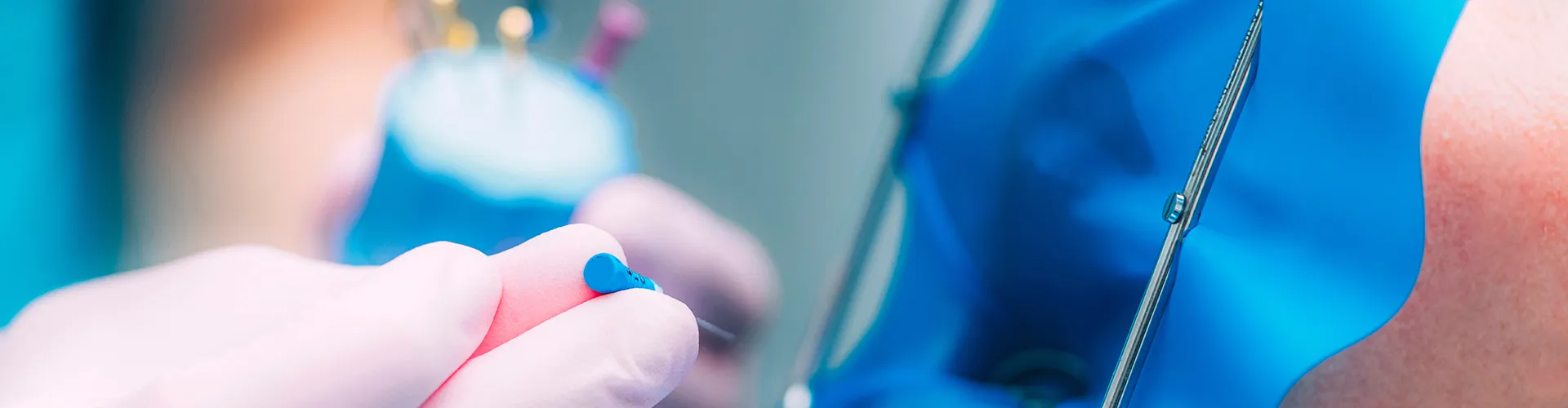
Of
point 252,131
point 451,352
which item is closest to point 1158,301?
point 451,352

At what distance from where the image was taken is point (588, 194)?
40 cm

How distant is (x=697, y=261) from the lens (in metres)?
0.40

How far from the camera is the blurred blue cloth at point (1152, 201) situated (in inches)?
12.5

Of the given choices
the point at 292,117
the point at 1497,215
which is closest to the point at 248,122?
the point at 292,117

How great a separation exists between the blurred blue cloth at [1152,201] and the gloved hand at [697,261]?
0.12m

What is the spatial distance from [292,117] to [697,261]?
9.4 inches

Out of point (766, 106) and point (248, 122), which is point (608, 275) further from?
point (248, 122)

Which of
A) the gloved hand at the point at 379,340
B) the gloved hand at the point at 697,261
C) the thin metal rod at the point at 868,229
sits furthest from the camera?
the thin metal rod at the point at 868,229

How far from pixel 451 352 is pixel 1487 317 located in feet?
1.30

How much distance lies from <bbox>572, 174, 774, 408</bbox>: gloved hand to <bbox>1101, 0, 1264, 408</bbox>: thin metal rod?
0.18m

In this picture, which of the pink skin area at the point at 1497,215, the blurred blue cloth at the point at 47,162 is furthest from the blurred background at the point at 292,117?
the pink skin area at the point at 1497,215

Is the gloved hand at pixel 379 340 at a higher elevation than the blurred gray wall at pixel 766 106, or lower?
lower

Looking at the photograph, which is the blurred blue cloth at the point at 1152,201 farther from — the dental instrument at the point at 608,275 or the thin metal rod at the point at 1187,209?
the dental instrument at the point at 608,275

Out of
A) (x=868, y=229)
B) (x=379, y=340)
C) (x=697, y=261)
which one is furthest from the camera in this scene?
(x=868, y=229)
